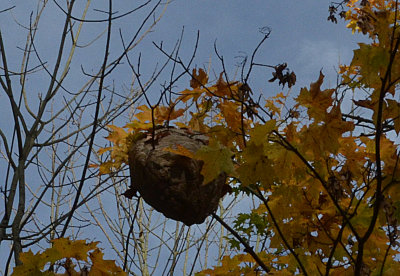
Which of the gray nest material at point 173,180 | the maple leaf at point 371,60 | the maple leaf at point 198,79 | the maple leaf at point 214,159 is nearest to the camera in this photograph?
the maple leaf at point 214,159

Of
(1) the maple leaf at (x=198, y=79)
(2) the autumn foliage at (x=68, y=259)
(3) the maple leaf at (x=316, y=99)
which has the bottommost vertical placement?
(2) the autumn foliage at (x=68, y=259)

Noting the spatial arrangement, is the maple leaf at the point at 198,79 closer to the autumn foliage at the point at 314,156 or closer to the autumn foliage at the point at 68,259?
the autumn foliage at the point at 314,156

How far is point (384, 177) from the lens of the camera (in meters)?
2.00

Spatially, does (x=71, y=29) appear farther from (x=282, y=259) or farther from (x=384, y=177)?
(x=384, y=177)

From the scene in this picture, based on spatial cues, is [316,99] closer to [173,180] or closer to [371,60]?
[371,60]

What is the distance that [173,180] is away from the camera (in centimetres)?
184

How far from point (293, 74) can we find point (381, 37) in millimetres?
509

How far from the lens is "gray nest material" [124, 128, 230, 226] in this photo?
6.06 feet

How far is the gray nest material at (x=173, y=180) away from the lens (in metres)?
1.85

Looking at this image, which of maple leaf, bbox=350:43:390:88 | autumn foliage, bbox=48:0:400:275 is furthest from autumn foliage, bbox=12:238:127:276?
maple leaf, bbox=350:43:390:88

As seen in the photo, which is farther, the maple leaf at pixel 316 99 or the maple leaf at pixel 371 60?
the maple leaf at pixel 316 99

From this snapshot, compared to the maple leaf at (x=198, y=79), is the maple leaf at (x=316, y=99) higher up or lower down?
lower down

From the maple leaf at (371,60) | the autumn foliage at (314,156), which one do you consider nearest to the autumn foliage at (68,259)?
the autumn foliage at (314,156)

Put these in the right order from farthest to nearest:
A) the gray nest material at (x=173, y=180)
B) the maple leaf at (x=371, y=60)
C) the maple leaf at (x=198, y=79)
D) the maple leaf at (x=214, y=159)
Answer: the maple leaf at (x=198, y=79) < the gray nest material at (x=173, y=180) < the maple leaf at (x=371, y=60) < the maple leaf at (x=214, y=159)
